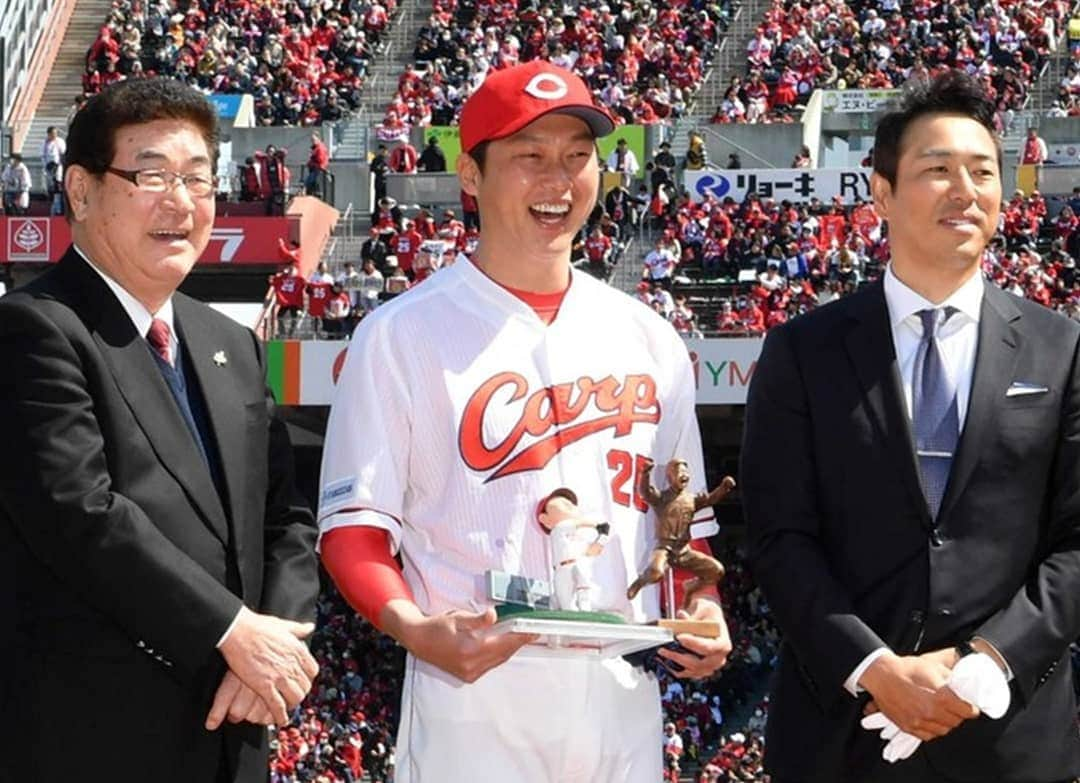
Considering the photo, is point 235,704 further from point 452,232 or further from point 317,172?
point 317,172

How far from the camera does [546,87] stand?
15.8ft

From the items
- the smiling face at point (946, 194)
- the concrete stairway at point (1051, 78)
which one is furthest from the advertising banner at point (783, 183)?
the smiling face at point (946, 194)

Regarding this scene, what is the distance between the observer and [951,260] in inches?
193

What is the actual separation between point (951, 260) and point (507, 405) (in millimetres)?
1053

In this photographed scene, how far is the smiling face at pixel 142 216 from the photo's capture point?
183 inches

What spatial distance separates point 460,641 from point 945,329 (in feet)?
4.59

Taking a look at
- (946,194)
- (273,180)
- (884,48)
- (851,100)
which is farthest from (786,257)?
(946,194)

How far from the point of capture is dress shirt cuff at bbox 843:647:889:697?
452 centimetres

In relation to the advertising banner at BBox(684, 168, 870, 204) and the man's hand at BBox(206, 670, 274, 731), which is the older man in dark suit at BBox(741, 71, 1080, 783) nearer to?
the man's hand at BBox(206, 670, 274, 731)

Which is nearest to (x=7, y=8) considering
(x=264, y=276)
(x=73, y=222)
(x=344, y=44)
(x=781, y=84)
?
(x=344, y=44)

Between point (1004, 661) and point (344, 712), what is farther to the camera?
point (344, 712)

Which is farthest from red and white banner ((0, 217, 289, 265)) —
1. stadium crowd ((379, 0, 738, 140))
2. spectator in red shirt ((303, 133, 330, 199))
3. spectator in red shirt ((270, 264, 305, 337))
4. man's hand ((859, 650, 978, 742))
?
man's hand ((859, 650, 978, 742))

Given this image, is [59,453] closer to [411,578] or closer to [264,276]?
[411,578]

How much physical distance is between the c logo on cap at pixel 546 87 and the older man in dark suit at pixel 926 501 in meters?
0.74
